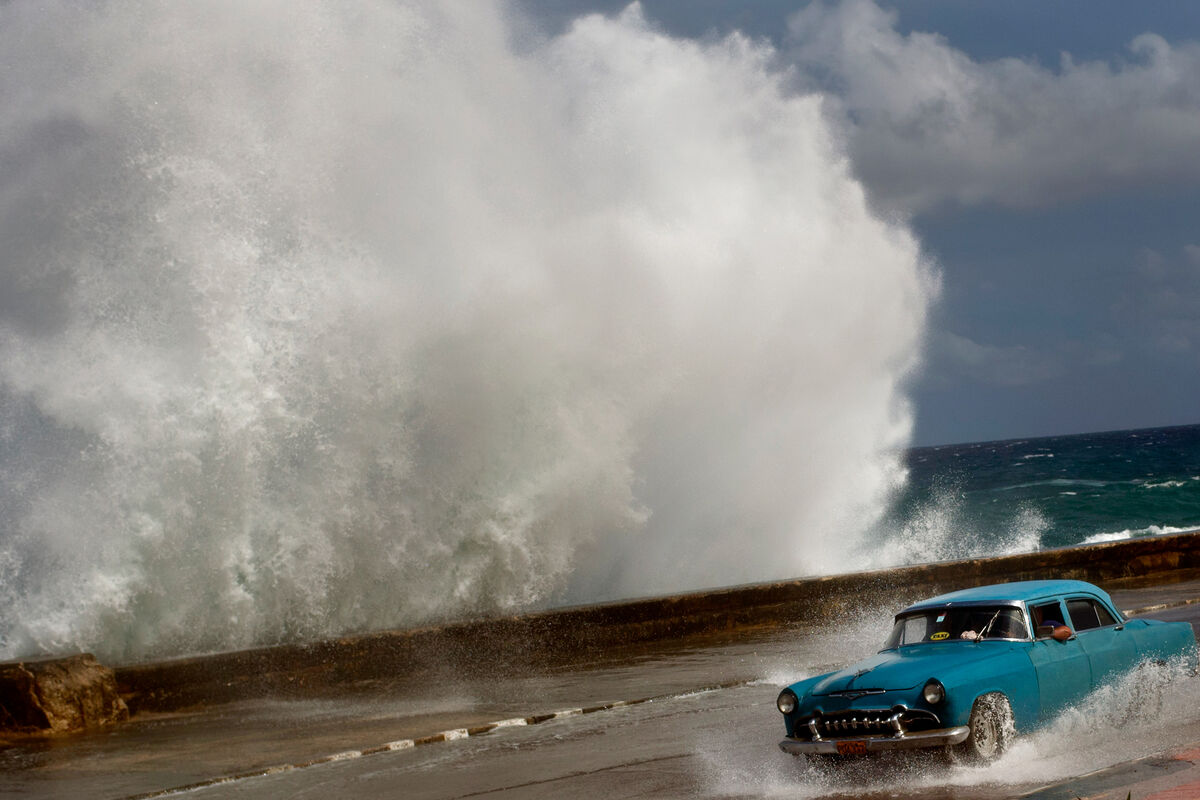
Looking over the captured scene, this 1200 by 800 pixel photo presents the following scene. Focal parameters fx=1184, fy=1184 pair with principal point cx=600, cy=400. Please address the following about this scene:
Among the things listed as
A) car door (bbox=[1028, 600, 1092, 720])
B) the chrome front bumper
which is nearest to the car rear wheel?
the chrome front bumper

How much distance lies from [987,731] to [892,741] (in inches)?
22.4

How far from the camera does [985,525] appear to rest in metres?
55.1

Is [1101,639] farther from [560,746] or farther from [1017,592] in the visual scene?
[560,746]

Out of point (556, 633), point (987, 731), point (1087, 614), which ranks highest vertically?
point (556, 633)

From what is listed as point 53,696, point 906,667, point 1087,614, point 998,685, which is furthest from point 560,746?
point 53,696

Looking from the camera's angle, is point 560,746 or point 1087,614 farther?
point 560,746

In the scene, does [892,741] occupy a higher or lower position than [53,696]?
lower

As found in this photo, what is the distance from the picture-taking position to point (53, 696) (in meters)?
9.96

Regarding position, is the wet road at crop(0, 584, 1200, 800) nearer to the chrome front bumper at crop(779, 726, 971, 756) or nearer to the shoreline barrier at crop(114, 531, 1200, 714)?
the chrome front bumper at crop(779, 726, 971, 756)

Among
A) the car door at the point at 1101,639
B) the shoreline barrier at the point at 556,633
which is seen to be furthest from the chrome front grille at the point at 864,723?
the shoreline barrier at the point at 556,633

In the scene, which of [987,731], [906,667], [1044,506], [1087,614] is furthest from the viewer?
[1044,506]

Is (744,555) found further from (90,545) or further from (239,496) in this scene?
(90,545)

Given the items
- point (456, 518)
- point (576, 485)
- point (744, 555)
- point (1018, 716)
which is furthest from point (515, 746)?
point (744, 555)

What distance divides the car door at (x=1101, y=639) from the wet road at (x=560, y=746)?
0.15 metres
